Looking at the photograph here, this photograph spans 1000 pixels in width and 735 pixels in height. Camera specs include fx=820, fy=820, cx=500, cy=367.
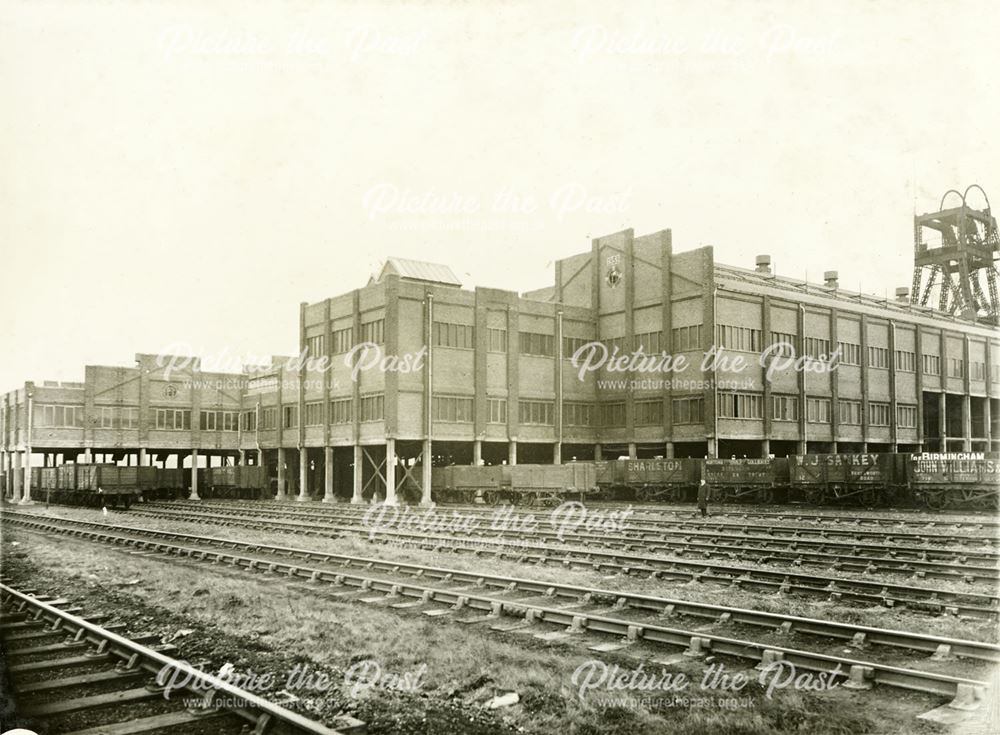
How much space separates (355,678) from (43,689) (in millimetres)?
2957

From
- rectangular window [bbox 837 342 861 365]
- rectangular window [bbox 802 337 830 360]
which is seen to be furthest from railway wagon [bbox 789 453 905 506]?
rectangular window [bbox 837 342 861 365]

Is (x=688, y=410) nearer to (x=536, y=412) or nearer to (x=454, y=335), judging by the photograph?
(x=536, y=412)

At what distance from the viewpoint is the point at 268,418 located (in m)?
54.2

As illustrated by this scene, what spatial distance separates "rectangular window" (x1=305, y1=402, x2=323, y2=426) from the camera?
46.5 meters

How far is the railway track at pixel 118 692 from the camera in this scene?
22.1 ft

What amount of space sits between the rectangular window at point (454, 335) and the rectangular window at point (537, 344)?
3.48 m

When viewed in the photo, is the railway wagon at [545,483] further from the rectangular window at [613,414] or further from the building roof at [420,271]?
the building roof at [420,271]

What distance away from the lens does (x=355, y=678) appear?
8.27 m

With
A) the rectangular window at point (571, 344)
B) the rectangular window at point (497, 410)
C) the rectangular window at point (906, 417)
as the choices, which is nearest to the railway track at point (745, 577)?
the rectangular window at point (497, 410)

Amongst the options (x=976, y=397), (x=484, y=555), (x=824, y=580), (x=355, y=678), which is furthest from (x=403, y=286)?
(x=976, y=397)

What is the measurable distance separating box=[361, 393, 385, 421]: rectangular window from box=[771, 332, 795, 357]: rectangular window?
858 inches

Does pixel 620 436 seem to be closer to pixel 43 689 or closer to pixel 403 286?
pixel 403 286

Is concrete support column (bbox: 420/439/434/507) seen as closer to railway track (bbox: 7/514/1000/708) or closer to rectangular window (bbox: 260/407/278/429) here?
rectangular window (bbox: 260/407/278/429)

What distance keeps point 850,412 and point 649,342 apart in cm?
1384
